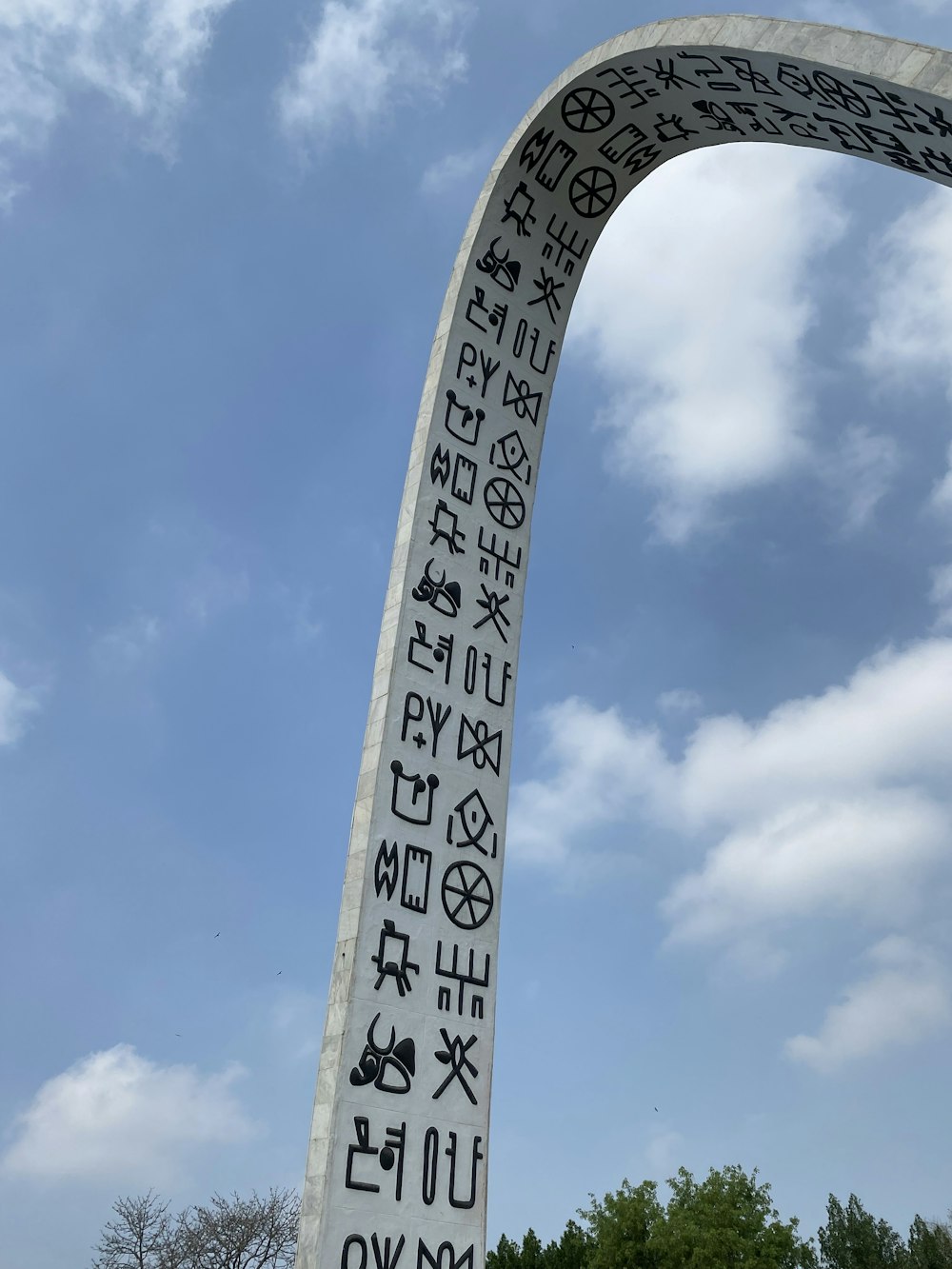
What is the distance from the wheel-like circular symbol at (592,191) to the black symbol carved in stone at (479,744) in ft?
18.3

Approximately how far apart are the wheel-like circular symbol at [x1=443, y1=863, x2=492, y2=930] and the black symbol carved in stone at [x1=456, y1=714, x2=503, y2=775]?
955 millimetres

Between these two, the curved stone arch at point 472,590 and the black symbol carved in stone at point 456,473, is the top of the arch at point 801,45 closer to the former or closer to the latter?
the curved stone arch at point 472,590

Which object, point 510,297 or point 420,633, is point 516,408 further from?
point 420,633

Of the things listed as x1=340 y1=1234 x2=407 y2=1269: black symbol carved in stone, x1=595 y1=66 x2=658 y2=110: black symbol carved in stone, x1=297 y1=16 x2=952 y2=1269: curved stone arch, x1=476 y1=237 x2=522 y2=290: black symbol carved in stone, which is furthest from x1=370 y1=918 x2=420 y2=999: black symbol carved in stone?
x1=595 y1=66 x2=658 y2=110: black symbol carved in stone

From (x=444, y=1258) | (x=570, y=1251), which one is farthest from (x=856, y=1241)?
(x=444, y=1258)

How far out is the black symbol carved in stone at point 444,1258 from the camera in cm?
931

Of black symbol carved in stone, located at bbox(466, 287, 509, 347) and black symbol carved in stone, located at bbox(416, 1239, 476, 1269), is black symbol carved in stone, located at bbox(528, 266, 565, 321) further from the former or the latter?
black symbol carved in stone, located at bbox(416, 1239, 476, 1269)

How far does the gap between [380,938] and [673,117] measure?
799 centimetres

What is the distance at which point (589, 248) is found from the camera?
13398mm

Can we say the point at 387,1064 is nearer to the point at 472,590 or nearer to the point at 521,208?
the point at 472,590

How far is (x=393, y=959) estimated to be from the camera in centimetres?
988

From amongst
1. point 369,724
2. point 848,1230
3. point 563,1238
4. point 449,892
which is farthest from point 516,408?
point 848,1230

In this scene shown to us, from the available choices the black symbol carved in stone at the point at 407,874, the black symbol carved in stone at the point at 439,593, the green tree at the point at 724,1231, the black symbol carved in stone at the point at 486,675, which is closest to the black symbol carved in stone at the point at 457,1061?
the black symbol carved in stone at the point at 407,874

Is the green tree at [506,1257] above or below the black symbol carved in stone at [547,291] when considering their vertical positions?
below
